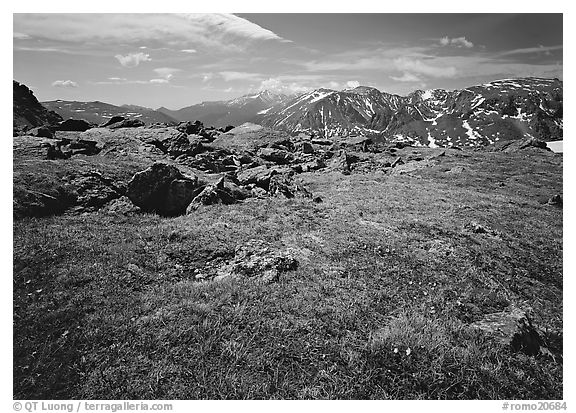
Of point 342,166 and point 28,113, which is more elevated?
point 28,113

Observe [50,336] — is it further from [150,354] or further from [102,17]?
[102,17]

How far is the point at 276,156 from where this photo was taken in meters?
51.1

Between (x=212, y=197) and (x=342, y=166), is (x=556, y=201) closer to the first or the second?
(x=342, y=166)

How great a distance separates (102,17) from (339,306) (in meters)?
12.7

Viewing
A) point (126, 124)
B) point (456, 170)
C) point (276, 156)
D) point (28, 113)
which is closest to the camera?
point (456, 170)

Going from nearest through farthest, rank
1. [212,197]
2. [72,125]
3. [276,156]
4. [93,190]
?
1. [93,190]
2. [212,197]
3. [72,125]
4. [276,156]

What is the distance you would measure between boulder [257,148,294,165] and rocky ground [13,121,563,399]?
2878cm

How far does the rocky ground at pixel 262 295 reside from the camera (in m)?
6.95

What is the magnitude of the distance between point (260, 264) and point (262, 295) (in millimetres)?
1893

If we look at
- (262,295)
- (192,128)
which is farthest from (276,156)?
(262,295)

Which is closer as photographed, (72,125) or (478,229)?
(478,229)

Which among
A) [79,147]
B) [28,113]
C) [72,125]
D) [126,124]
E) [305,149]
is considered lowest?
[305,149]

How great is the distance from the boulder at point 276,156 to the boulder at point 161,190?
30.9m

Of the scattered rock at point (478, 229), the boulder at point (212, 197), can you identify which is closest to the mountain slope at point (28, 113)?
the boulder at point (212, 197)
